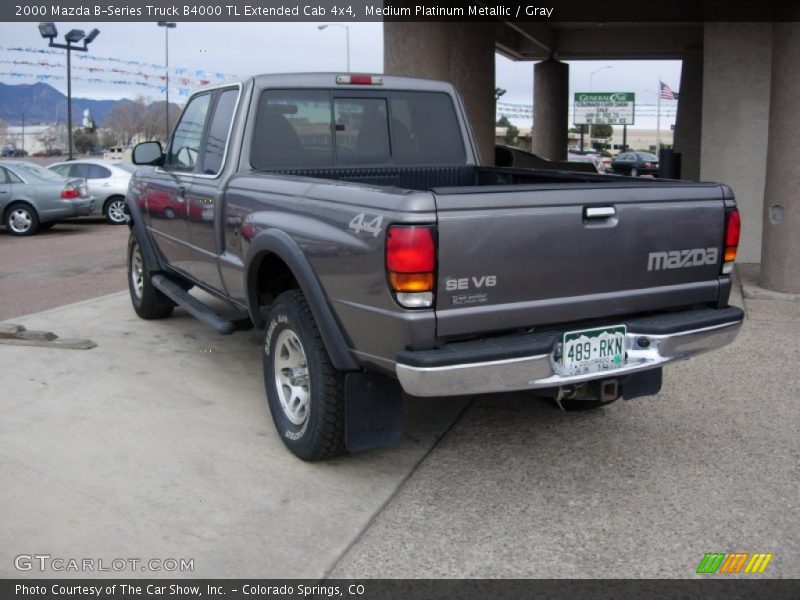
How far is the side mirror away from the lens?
262 inches

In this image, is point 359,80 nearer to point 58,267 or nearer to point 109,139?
point 58,267

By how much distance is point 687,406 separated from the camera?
5633 mm

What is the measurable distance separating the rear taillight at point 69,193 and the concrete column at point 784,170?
42.0 feet

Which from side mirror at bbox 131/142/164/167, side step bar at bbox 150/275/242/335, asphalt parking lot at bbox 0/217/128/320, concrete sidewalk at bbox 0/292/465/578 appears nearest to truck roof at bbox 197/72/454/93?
side mirror at bbox 131/142/164/167

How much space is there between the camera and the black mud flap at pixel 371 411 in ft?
13.7

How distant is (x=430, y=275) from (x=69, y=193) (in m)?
15.0

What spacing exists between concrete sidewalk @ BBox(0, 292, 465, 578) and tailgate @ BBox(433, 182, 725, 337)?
45.1 inches

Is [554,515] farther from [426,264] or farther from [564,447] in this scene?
[426,264]

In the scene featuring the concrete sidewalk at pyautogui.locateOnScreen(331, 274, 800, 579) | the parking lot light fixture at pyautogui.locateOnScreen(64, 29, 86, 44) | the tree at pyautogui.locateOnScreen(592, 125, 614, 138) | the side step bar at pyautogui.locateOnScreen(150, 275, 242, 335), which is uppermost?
the tree at pyautogui.locateOnScreen(592, 125, 614, 138)

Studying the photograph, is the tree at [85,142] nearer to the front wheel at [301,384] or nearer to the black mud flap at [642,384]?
the front wheel at [301,384]

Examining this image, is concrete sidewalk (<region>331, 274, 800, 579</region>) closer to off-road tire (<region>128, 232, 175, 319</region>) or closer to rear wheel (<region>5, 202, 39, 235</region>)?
off-road tire (<region>128, 232, 175, 319</region>)

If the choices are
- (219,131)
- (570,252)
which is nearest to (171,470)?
(570,252)

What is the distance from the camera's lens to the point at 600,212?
401 centimetres

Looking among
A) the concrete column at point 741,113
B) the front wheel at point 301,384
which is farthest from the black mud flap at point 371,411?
the concrete column at point 741,113
